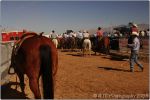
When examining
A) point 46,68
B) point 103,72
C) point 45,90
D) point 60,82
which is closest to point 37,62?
point 46,68

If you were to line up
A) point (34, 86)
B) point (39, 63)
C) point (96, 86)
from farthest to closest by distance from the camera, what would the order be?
1. point (96, 86)
2. point (39, 63)
3. point (34, 86)

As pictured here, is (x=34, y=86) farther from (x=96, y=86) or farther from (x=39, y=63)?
(x=96, y=86)

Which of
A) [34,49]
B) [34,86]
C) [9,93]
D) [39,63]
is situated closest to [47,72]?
[39,63]

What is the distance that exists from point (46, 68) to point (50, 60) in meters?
0.23

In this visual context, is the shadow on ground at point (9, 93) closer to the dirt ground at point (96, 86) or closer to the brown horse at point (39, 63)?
the dirt ground at point (96, 86)

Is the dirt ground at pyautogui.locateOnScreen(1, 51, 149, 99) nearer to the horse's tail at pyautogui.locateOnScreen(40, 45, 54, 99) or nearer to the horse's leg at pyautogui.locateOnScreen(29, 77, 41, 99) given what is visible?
the horse's tail at pyautogui.locateOnScreen(40, 45, 54, 99)

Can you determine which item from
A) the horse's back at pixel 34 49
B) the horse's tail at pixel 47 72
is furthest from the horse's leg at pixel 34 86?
the horse's back at pixel 34 49

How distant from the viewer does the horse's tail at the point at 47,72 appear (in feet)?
24.5

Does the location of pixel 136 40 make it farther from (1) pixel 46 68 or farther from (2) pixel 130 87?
(1) pixel 46 68

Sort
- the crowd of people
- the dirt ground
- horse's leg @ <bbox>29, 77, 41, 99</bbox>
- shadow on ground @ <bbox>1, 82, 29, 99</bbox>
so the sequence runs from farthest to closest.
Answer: the crowd of people
the dirt ground
shadow on ground @ <bbox>1, 82, 29, 99</bbox>
horse's leg @ <bbox>29, 77, 41, 99</bbox>

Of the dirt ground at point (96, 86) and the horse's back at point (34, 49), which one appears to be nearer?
the horse's back at point (34, 49)

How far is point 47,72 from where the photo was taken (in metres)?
7.54

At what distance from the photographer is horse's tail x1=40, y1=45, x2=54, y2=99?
7.46m

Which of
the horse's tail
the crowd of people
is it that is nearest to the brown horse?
the horse's tail
